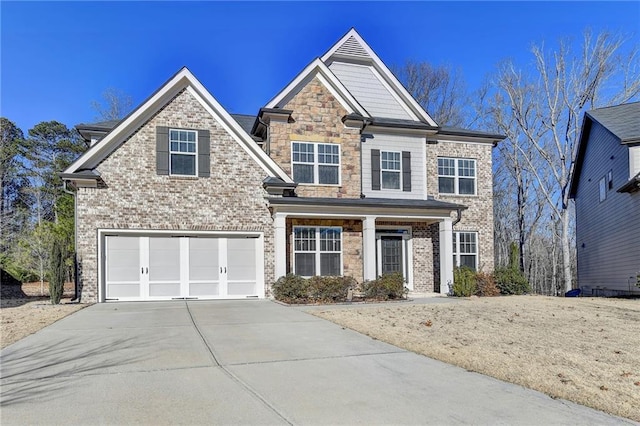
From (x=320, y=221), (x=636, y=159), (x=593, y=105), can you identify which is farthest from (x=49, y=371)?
(x=593, y=105)

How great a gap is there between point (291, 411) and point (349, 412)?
56 cm

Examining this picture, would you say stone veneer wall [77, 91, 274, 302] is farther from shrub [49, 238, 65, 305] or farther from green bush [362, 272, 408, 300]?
green bush [362, 272, 408, 300]

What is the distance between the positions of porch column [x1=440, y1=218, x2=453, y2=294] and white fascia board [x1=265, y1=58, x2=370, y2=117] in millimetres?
5009

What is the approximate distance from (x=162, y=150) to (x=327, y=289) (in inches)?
268

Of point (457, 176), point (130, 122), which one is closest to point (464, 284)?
point (457, 176)

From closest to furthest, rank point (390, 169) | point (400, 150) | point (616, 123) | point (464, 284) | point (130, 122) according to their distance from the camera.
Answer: point (130, 122) < point (464, 284) < point (390, 169) < point (400, 150) < point (616, 123)

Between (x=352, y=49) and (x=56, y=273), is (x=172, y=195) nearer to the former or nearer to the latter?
(x=56, y=273)

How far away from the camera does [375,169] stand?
60.7 feet

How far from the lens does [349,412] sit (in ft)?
15.4

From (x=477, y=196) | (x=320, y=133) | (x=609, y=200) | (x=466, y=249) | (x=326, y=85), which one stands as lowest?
(x=466, y=249)

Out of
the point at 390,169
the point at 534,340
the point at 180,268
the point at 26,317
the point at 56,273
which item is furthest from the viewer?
the point at 390,169

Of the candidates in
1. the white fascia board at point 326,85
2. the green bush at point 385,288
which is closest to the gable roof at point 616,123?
the white fascia board at point 326,85

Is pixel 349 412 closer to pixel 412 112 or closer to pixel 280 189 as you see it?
pixel 280 189

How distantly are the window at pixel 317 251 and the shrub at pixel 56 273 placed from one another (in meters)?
7.16
